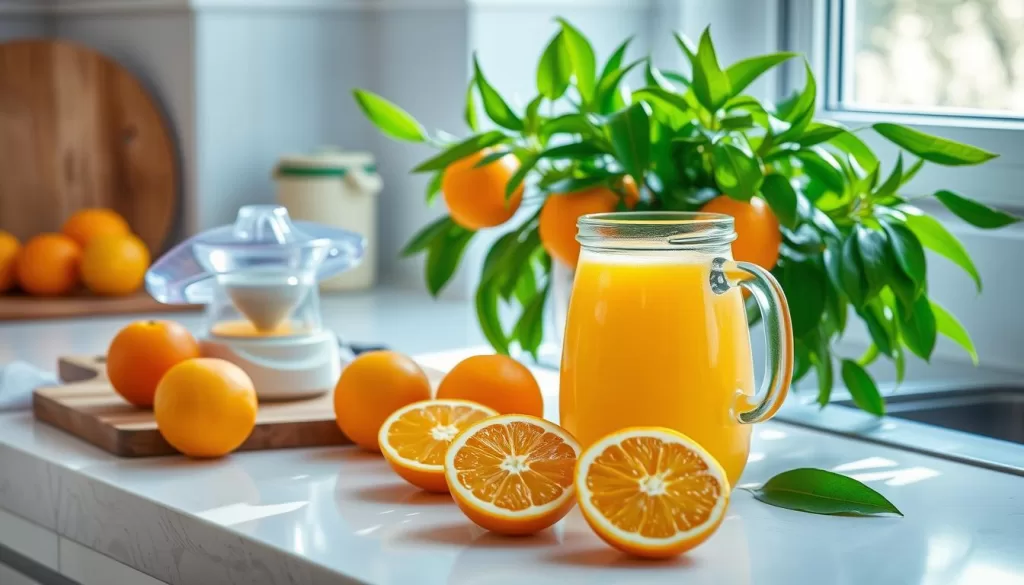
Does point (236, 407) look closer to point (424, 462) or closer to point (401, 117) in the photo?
point (424, 462)

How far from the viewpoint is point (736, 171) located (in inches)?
37.9

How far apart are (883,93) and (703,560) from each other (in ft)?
3.38

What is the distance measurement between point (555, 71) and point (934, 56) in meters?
0.68

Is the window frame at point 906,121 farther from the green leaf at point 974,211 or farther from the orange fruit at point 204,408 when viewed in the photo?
the orange fruit at point 204,408

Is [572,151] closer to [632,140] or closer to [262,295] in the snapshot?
[632,140]

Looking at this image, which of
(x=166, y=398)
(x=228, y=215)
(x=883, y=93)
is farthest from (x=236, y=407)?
(x=228, y=215)

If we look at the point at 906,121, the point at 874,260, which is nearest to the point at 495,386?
the point at 874,260

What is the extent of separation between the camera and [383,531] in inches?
30.5

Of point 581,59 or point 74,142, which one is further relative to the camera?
point 74,142

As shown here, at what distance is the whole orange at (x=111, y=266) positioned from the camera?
1.84 meters

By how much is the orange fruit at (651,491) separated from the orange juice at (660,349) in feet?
0.20

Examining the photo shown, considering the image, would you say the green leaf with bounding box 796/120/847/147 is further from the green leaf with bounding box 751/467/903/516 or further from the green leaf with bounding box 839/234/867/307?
the green leaf with bounding box 751/467/903/516

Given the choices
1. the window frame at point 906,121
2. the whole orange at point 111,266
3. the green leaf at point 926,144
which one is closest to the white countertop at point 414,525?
the green leaf at point 926,144

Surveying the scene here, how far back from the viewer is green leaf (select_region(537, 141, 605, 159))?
3.32 ft
